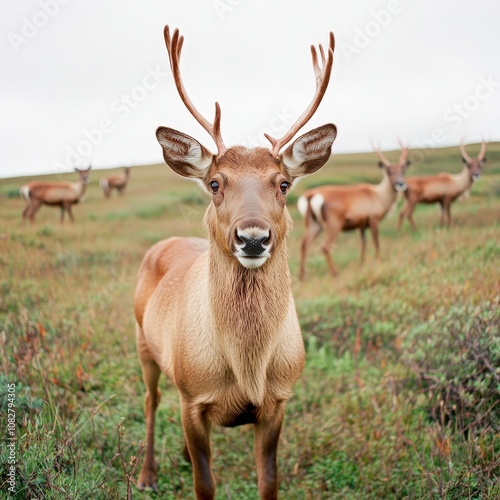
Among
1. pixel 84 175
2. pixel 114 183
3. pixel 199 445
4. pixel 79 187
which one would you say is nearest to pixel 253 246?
pixel 199 445

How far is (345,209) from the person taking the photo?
9.88 metres

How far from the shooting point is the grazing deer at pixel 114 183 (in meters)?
16.4

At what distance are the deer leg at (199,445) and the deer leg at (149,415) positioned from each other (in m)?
0.80

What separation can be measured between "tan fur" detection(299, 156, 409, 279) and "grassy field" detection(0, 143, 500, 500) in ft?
3.98

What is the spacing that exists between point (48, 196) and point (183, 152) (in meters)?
10.0

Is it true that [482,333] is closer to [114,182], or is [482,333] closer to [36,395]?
[36,395]

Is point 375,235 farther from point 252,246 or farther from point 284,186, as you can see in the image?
point 252,246

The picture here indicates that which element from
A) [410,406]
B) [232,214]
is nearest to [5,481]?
[232,214]

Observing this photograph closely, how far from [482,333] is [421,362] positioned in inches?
23.4

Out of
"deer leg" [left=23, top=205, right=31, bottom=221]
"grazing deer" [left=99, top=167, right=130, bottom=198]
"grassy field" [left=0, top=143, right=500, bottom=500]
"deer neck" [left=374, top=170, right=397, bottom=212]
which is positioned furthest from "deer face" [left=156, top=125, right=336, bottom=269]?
"grazing deer" [left=99, top=167, right=130, bottom=198]

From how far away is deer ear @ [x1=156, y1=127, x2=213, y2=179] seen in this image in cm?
310

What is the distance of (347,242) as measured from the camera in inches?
441
